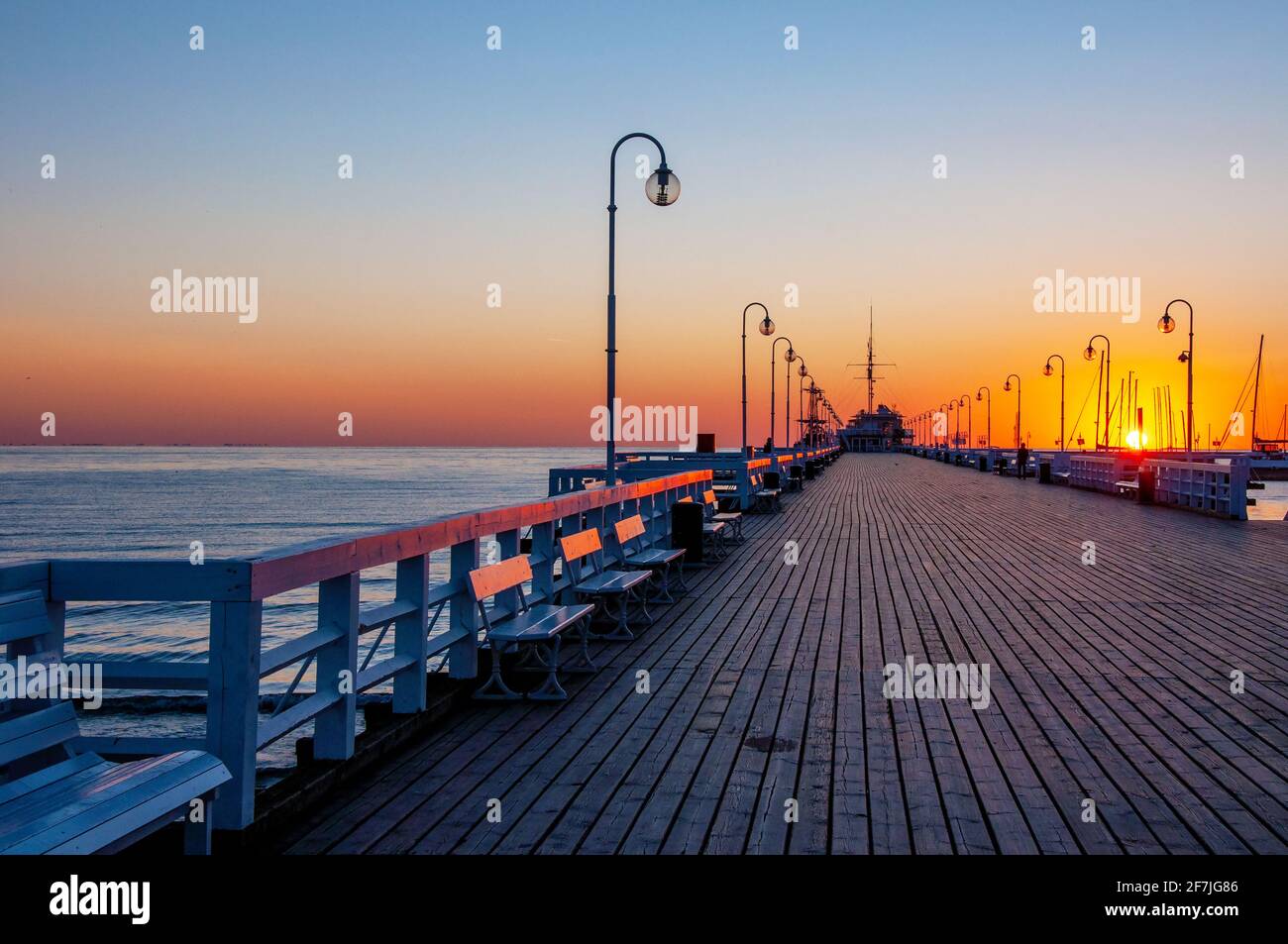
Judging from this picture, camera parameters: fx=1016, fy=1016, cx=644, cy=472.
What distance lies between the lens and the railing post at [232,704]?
12.2 feet

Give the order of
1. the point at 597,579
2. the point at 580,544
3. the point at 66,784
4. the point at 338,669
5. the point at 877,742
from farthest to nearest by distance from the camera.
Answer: the point at 597,579 → the point at 580,544 → the point at 877,742 → the point at 338,669 → the point at 66,784

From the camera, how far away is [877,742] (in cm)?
522

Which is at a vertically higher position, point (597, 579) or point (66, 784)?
point (66, 784)

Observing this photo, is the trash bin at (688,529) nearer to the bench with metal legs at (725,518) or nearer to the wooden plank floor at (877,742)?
the bench with metal legs at (725,518)

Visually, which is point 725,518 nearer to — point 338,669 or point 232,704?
point 338,669

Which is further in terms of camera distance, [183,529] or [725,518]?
[183,529]

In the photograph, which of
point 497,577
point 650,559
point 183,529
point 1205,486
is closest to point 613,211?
point 650,559

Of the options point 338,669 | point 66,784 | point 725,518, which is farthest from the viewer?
point 725,518

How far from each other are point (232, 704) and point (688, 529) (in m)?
9.61

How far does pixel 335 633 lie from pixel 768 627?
4.84 m

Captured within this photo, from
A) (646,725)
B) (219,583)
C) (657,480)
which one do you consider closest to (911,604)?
(657,480)

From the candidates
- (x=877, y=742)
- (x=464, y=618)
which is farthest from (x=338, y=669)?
(x=877, y=742)

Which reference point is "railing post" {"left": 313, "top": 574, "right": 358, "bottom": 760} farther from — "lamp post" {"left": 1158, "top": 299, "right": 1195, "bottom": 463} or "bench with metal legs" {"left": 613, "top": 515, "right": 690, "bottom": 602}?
"lamp post" {"left": 1158, "top": 299, "right": 1195, "bottom": 463}
